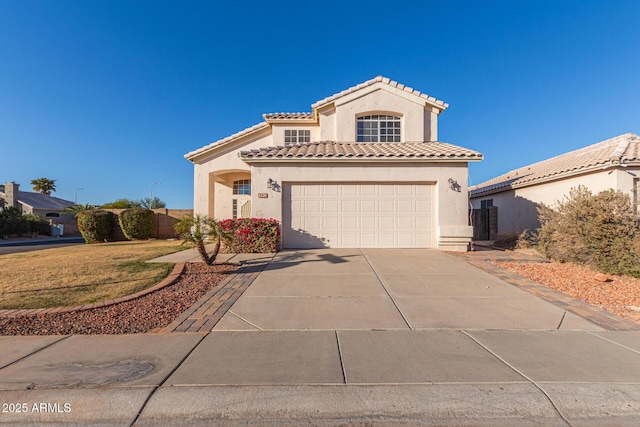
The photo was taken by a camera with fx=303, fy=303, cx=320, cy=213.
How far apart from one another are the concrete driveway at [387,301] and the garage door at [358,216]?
2.70 metres

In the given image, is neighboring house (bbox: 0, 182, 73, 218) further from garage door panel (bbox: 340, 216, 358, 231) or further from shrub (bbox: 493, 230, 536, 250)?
shrub (bbox: 493, 230, 536, 250)

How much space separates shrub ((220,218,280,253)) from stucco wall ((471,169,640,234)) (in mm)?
10274

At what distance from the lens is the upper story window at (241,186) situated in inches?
674

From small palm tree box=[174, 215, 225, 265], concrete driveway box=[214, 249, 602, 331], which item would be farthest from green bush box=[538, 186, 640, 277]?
small palm tree box=[174, 215, 225, 265]

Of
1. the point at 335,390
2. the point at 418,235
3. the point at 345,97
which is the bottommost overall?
the point at 335,390

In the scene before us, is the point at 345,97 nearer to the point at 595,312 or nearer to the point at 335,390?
the point at 595,312

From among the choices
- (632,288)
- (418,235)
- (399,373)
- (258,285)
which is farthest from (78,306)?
(632,288)

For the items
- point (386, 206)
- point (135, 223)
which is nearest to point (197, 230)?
point (386, 206)

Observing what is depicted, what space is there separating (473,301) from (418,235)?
5963 millimetres

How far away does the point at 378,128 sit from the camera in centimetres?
1444

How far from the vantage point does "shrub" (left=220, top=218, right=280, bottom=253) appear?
1047cm

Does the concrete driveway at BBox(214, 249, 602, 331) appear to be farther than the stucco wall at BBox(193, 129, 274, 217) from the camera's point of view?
No

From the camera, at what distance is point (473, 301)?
18.4 ft

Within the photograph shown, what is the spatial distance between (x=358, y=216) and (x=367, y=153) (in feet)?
8.01
